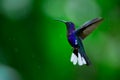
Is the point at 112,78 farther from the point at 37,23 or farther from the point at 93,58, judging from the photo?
the point at 37,23

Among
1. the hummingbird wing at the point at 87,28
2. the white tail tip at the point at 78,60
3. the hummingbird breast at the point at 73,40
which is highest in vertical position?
the hummingbird wing at the point at 87,28

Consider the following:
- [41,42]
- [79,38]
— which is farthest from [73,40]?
[41,42]

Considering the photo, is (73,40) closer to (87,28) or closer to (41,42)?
(87,28)

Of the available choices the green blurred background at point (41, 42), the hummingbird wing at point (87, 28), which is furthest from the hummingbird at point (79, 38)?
the green blurred background at point (41, 42)

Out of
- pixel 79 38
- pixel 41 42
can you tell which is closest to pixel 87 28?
pixel 79 38

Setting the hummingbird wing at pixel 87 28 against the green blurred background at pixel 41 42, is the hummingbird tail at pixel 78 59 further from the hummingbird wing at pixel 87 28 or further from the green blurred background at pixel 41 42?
the green blurred background at pixel 41 42

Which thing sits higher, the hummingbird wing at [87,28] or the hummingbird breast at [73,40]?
the hummingbird wing at [87,28]

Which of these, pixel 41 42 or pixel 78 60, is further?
Result: pixel 41 42
